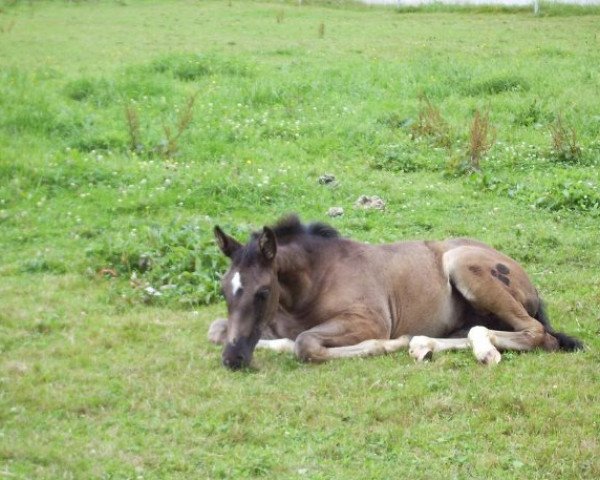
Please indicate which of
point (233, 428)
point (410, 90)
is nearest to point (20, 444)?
point (233, 428)

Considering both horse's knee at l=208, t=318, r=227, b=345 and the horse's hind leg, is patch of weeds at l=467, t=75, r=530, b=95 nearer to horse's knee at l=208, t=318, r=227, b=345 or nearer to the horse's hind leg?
the horse's hind leg

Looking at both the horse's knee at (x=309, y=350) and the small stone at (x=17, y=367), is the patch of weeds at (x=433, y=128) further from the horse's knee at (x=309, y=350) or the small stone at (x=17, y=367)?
the small stone at (x=17, y=367)

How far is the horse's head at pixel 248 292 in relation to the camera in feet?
25.1

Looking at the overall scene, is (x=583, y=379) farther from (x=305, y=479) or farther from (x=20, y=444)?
(x=20, y=444)

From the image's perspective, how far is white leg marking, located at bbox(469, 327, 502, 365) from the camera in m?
7.72

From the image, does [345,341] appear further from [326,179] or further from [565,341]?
→ [326,179]

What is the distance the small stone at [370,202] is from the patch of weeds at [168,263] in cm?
271

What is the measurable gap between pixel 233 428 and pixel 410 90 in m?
12.6

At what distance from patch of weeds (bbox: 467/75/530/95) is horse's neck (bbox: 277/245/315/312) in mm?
10604

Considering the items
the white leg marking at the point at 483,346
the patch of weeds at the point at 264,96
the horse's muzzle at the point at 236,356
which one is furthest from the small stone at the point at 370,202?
the horse's muzzle at the point at 236,356

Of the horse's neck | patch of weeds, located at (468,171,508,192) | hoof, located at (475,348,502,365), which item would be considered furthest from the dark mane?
patch of weeds, located at (468,171,508,192)

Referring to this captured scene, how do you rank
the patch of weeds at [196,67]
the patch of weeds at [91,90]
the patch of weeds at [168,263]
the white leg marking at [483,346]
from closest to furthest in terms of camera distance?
the white leg marking at [483,346], the patch of weeds at [168,263], the patch of weeds at [91,90], the patch of weeds at [196,67]

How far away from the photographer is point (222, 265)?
10078mm

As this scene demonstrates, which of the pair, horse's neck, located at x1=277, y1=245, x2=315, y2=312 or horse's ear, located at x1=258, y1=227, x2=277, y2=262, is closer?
horse's ear, located at x1=258, y1=227, x2=277, y2=262
